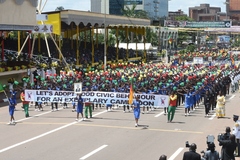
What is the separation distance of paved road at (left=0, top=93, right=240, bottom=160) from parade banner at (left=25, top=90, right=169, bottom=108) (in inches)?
26.6

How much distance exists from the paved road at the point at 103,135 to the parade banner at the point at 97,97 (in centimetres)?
67

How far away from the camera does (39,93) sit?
2570 centimetres

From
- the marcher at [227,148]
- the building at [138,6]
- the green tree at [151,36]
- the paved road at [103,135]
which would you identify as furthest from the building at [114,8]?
the marcher at [227,148]

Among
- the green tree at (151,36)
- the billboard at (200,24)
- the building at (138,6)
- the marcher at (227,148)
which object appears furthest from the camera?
the building at (138,6)

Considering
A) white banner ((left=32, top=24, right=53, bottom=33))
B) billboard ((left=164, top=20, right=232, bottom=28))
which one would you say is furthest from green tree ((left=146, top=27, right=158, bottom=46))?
white banner ((left=32, top=24, right=53, bottom=33))

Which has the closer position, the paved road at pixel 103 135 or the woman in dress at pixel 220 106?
the paved road at pixel 103 135

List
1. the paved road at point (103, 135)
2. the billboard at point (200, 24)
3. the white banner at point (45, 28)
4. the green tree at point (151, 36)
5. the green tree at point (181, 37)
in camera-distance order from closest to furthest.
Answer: the paved road at point (103, 135)
the white banner at point (45, 28)
the green tree at point (151, 36)
the billboard at point (200, 24)
the green tree at point (181, 37)

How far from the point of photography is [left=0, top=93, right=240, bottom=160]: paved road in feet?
54.4

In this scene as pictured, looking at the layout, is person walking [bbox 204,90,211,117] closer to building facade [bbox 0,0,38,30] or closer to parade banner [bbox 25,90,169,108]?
parade banner [bbox 25,90,169,108]

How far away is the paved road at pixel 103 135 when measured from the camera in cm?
1658

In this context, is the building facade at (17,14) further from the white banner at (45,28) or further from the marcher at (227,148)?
the marcher at (227,148)

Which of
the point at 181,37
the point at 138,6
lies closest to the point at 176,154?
the point at 181,37

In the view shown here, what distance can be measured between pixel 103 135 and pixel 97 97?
550cm

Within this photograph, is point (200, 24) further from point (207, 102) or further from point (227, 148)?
point (227, 148)
